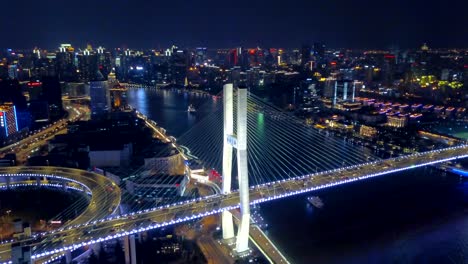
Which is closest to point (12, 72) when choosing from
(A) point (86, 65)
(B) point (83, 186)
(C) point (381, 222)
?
(A) point (86, 65)

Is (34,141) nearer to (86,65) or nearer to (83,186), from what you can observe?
(83,186)

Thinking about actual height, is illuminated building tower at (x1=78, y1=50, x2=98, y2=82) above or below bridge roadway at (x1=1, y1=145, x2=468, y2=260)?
above

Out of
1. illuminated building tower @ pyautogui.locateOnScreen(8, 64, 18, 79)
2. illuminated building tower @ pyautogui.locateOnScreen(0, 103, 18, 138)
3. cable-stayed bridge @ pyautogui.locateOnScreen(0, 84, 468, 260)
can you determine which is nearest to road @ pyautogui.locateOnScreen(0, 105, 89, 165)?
illuminated building tower @ pyautogui.locateOnScreen(0, 103, 18, 138)

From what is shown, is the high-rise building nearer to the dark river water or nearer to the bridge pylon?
the dark river water

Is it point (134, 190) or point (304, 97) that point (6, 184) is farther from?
point (304, 97)

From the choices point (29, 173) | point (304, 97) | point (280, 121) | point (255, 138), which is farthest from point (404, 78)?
point (29, 173)
